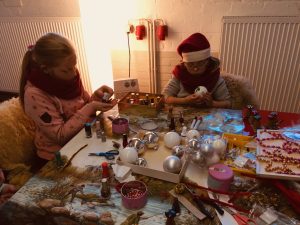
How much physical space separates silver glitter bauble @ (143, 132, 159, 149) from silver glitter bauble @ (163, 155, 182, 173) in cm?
16

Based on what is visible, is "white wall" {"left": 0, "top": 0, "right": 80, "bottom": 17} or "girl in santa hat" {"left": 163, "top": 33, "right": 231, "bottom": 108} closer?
"girl in santa hat" {"left": 163, "top": 33, "right": 231, "bottom": 108}

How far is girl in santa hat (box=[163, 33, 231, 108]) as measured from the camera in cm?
138

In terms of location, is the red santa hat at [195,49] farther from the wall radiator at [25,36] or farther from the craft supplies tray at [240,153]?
the wall radiator at [25,36]

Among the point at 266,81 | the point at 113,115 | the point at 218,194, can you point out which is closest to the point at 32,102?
the point at 113,115

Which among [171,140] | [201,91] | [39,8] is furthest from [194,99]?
[39,8]

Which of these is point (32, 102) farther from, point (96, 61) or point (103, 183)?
point (96, 61)

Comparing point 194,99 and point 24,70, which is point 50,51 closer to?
point 24,70

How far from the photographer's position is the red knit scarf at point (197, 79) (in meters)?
1.47

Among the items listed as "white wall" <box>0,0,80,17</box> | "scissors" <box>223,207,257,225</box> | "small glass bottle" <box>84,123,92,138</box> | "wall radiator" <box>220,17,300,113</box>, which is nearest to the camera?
"scissors" <box>223,207,257,225</box>

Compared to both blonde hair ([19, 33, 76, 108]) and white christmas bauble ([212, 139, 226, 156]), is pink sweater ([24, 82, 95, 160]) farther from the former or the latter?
white christmas bauble ([212, 139, 226, 156])

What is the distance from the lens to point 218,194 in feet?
2.61

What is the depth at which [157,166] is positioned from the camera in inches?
36.1

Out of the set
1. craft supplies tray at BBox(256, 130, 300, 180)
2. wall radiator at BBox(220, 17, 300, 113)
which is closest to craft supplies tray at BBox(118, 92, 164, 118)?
craft supplies tray at BBox(256, 130, 300, 180)

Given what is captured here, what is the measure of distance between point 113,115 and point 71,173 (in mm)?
460
